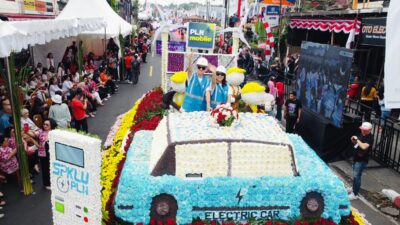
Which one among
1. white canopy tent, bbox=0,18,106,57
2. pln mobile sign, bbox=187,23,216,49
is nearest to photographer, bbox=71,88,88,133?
white canopy tent, bbox=0,18,106,57

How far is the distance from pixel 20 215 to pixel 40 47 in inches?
476

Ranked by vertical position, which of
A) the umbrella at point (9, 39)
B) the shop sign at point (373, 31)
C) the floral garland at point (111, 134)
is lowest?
the floral garland at point (111, 134)

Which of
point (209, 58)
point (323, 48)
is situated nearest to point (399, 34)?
point (323, 48)

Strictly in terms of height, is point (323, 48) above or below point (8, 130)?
above

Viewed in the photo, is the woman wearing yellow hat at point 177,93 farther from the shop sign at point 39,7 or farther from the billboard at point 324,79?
the shop sign at point 39,7

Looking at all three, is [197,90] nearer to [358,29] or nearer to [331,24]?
[358,29]

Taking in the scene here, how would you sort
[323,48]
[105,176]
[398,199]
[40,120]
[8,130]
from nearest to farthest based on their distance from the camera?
[105,176]
[398,199]
[8,130]
[40,120]
[323,48]

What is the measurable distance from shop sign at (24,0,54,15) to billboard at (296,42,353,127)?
1175 cm

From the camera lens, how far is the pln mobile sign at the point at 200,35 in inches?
557

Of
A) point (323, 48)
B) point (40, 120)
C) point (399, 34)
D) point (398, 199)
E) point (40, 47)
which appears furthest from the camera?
point (40, 47)

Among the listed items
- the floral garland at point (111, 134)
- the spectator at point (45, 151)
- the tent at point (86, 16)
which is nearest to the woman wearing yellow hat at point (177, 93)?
the floral garland at point (111, 134)

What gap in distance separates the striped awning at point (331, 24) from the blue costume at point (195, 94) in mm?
7809

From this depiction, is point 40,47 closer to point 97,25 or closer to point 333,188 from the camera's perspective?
point 97,25

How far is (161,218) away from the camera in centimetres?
491
